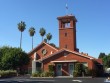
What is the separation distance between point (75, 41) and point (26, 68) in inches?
712

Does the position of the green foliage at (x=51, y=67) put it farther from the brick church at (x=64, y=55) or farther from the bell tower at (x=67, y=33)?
the bell tower at (x=67, y=33)

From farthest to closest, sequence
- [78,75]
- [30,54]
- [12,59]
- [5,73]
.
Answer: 1. [30,54]
2. [12,59]
3. [5,73]
4. [78,75]

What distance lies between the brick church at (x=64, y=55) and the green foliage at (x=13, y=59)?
2764 mm

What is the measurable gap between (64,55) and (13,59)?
19.6 meters

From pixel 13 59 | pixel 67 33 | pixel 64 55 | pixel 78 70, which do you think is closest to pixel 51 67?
pixel 64 55

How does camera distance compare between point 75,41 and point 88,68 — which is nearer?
point 88,68

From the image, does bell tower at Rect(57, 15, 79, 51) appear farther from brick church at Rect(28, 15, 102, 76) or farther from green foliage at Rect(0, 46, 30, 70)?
green foliage at Rect(0, 46, 30, 70)

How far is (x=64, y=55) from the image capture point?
157 feet

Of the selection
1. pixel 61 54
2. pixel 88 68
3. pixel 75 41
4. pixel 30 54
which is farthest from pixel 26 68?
pixel 88 68

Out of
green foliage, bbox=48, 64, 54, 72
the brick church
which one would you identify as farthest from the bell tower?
green foliage, bbox=48, 64, 54, 72

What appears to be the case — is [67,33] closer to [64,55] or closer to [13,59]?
[64,55]

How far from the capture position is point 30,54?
68.1m

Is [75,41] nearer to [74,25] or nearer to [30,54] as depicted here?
[74,25]

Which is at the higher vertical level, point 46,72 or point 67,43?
point 67,43
